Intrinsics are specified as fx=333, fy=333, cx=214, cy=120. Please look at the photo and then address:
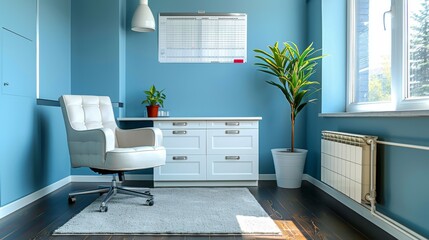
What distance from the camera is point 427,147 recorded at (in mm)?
1742

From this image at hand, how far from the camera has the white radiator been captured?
236cm

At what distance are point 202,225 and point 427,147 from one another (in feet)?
4.77

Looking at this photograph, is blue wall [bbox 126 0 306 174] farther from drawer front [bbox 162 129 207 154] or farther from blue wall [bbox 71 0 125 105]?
drawer front [bbox 162 129 207 154]

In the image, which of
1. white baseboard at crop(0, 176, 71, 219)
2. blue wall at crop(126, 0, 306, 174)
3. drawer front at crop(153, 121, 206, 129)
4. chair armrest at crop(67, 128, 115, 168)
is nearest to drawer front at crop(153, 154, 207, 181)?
drawer front at crop(153, 121, 206, 129)

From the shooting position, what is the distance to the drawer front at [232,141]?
365 cm

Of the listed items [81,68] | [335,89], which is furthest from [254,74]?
[81,68]

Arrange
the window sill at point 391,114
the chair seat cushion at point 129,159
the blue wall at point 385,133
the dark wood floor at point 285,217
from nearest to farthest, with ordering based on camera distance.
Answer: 1. the window sill at point 391,114
2. the blue wall at point 385,133
3. the dark wood floor at point 285,217
4. the chair seat cushion at point 129,159

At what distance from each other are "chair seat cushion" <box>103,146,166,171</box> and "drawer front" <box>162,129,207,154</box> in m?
0.79

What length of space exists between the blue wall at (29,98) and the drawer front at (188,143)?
1.20m

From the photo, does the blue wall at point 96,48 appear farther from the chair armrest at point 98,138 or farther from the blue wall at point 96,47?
the chair armrest at point 98,138

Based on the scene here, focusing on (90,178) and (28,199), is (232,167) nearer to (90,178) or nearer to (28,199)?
(90,178)

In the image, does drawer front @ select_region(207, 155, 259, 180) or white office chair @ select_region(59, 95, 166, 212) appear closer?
white office chair @ select_region(59, 95, 166, 212)

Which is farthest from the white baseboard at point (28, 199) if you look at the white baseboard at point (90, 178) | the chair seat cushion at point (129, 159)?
the chair seat cushion at point (129, 159)

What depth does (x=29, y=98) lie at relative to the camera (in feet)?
9.66
